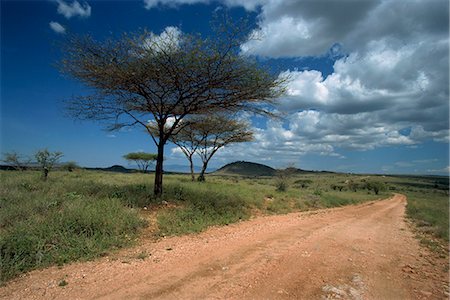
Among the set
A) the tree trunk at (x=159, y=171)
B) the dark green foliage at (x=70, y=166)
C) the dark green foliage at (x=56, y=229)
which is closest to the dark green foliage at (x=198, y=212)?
the tree trunk at (x=159, y=171)

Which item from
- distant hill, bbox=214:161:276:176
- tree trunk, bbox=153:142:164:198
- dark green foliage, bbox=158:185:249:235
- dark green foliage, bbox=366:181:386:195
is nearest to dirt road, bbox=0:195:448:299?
dark green foliage, bbox=158:185:249:235

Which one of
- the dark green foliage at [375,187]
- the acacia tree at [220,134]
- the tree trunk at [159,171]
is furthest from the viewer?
the dark green foliage at [375,187]

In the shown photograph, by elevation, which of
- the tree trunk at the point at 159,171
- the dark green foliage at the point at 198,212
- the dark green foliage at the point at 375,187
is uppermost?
the tree trunk at the point at 159,171

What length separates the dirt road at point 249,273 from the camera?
474cm

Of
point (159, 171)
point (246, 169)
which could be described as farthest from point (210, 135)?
point (246, 169)

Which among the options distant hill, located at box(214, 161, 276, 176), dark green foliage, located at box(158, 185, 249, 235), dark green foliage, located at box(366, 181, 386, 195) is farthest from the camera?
distant hill, located at box(214, 161, 276, 176)

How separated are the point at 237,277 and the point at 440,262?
17.4 ft

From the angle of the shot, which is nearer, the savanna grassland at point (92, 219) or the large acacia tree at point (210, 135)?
the savanna grassland at point (92, 219)

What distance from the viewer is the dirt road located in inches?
187

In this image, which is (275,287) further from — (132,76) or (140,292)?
(132,76)

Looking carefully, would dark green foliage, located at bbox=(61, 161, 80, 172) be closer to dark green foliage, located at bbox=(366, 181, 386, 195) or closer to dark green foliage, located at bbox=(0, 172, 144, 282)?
dark green foliage, located at bbox=(0, 172, 144, 282)

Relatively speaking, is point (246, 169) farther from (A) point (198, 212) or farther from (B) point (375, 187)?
(A) point (198, 212)

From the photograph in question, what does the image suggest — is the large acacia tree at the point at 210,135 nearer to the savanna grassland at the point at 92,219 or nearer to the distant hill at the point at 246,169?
the savanna grassland at the point at 92,219

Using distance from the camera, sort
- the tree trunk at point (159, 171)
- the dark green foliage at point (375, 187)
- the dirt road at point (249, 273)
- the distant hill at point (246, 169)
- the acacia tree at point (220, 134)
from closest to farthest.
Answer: the dirt road at point (249, 273) < the tree trunk at point (159, 171) < the acacia tree at point (220, 134) < the dark green foliage at point (375, 187) < the distant hill at point (246, 169)
